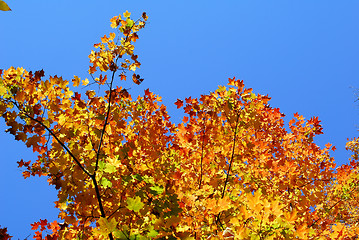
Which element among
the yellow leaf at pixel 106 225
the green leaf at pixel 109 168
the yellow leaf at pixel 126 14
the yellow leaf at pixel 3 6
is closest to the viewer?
the yellow leaf at pixel 3 6

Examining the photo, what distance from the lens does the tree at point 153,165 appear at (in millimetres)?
2502

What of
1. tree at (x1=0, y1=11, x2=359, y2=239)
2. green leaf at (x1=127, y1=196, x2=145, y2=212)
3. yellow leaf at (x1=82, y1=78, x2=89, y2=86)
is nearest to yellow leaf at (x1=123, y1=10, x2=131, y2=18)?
tree at (x1=0, y1=11, x2=359, y2=239)

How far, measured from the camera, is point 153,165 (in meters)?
3.64

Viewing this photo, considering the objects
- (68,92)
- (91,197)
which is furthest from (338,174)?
(68,92)

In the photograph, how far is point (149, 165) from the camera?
332 cm

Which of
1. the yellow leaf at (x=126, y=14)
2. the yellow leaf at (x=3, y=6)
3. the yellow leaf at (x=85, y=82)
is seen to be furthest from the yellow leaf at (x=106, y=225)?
the yellow leaf at (x=126, y=14)

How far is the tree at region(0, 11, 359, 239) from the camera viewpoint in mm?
2502

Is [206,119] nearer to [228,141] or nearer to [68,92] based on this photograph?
[228,141]

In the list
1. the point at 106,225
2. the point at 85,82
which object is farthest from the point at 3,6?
the point at 85,82

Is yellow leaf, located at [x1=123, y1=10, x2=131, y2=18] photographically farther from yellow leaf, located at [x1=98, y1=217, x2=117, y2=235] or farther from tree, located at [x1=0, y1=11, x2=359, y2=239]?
yellow leaf, located at [x1=98, y1=217, x2=117, y2=235]

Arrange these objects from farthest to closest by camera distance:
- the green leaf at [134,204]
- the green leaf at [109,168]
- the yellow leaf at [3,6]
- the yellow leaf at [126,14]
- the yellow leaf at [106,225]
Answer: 1. the yellow leaf at [126,14]
2. the green leaf at [109,168]
3. the green leaf at [134,204]
4. the yellow leaf at [106,225]
5. the yellow leaf at [3,6]

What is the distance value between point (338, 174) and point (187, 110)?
13.5ft

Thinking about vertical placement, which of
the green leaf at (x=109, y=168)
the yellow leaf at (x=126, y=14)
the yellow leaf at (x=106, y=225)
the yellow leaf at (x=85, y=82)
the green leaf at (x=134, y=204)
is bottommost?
the yellow leaf at (x=106, y=225)

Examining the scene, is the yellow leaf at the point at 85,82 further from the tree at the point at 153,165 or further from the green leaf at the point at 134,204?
the green leaf at the point at 134,204
